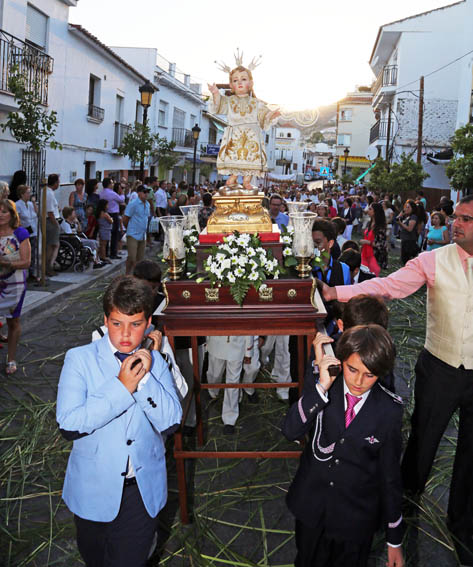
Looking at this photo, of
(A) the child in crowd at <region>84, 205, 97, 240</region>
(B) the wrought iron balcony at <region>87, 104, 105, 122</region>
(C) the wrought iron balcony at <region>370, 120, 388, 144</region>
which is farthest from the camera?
(C) the wrought iron balcony at <region>370, 120, 388, 144</region>

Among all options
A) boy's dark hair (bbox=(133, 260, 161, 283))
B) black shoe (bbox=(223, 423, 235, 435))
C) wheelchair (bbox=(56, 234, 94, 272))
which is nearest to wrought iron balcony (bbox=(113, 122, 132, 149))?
wheelchair (bbox=(56, 234, 94, 272))

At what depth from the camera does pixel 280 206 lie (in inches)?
378

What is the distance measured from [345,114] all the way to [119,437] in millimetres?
71837

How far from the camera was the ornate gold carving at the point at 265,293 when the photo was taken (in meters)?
3.52

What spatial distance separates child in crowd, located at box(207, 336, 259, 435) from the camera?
4703mm

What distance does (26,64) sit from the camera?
1289 centimetres

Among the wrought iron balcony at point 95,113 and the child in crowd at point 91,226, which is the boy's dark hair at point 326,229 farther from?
the wrought iron balcony at point 95,113

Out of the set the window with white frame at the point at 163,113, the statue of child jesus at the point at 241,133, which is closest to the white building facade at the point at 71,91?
the window with white frame at the point at 163,113

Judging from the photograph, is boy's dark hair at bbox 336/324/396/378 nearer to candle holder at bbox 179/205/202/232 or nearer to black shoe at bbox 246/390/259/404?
candle holder at bbox 179/205/202/232

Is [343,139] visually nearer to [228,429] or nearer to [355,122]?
[355,122]

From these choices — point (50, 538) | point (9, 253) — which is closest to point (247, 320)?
point (50, 538)

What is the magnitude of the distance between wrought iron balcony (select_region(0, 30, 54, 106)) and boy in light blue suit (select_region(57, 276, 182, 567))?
31.3 ft

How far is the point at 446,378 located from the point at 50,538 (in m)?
2.56

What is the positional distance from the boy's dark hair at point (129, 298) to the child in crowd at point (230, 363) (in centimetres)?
230
